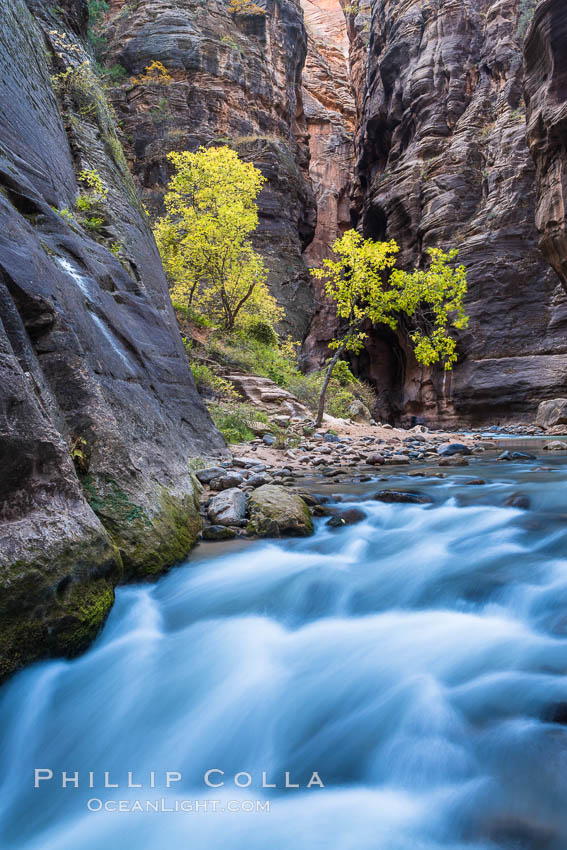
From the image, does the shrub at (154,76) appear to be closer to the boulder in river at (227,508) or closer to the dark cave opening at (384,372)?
the dark cave opening at (384,372)

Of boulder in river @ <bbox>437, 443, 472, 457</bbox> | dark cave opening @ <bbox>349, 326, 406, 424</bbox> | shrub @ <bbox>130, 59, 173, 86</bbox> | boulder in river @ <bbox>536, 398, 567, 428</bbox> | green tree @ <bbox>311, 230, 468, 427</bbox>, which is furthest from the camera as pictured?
dark cave opening @ <bbox>349, 326, 406, 424</bbox>

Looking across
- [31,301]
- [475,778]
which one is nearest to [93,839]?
[475,778]

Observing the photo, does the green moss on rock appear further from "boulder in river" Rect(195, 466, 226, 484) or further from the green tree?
the green tree

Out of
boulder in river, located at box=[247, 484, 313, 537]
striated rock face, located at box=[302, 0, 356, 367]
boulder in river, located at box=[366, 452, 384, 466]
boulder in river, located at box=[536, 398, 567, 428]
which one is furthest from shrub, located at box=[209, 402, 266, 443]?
striated rock face, located at box=[302, 0, 356, 367]

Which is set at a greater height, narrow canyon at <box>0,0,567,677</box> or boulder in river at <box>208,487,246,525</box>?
narrow canyon at <box>0,0,567,677</box>

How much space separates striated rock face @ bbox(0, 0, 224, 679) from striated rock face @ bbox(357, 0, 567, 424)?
1946cm

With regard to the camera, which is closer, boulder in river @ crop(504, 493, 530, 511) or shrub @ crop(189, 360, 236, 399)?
boulder in river @ crop(504, 493, 530, 511)

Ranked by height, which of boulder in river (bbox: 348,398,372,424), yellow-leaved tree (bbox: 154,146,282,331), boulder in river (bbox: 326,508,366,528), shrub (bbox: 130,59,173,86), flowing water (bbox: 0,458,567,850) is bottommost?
flowing water (bbox: 0,458,567,850)

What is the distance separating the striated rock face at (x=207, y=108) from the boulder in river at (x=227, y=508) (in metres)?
20.9

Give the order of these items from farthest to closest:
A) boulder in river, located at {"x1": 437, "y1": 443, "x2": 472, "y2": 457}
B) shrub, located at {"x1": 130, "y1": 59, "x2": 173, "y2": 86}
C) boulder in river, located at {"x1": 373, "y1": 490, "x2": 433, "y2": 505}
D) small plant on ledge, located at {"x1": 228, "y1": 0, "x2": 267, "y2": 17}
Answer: small plant on ledge, located at {"x1": 228, "y1": 0, "x2": 267, "y2": 17}, shrub, located at {"x1": 130, "y1": 59, "x2": 173, "y2": 86}, boulder in river, located at {"x1": 437, "y1": 443, "x2": 472, "y2": 457}, boulder in river, located at {"x1": 373, "y1": 490, "x2": 433, "y2": 505}

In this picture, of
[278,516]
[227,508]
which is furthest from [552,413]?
[227,508]

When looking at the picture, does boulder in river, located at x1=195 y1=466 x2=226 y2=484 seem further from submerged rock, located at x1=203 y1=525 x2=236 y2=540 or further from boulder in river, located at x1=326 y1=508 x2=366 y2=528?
boulder in river, located at x1=326 y1=508 x2=366 y2=528

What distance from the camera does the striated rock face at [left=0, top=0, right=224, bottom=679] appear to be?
2.61 metres

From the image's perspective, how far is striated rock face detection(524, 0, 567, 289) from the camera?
1362 cm
